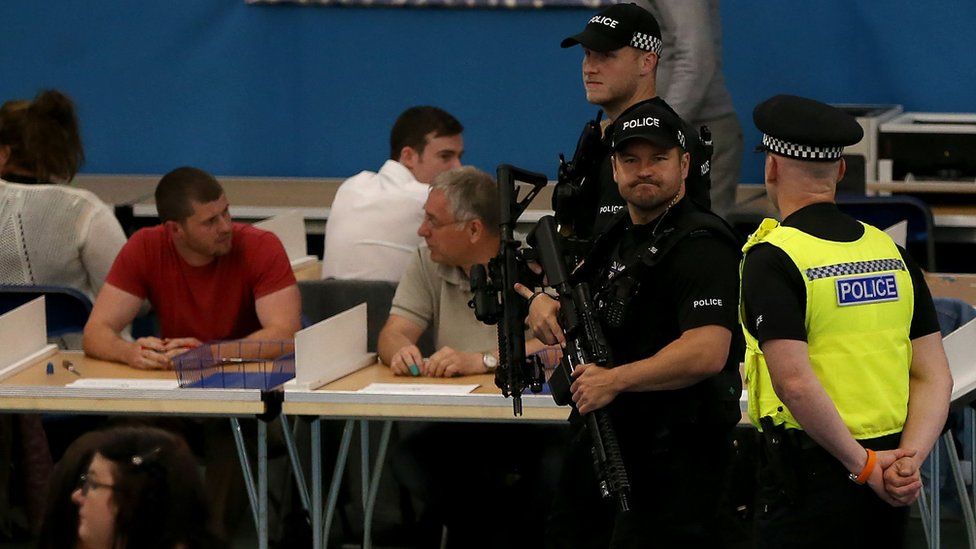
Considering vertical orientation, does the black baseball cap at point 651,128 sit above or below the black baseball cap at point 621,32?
below

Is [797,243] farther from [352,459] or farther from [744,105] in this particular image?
[744,105]

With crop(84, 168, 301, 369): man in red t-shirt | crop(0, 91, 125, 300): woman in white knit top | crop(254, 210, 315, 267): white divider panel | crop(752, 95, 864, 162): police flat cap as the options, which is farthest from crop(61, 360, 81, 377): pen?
crop(752, 95, 864, 162): police flat cap

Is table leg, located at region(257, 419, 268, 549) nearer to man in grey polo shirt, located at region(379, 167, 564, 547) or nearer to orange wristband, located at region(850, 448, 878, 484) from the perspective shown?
man in grey polo shirt, located at region(379, 167, 564, 547)

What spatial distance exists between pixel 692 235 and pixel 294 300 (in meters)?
1.83

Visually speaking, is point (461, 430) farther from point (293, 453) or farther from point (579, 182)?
point (579, 182)

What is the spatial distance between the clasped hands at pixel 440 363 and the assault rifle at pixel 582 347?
0.96m

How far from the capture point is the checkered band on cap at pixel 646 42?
3.43m

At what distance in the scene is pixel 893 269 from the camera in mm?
2760

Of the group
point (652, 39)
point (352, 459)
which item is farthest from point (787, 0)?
point (652, 39)

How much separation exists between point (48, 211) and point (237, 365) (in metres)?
1.13

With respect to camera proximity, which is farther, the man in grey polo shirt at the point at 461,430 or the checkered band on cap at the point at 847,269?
the man in grey polo shirt at the point at 461,430

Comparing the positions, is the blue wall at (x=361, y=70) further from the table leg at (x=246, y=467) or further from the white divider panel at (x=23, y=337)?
the table leg at (x=246, y=467)

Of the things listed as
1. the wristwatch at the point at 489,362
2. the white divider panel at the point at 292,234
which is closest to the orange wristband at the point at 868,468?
the wristwatch at the point at 489,362

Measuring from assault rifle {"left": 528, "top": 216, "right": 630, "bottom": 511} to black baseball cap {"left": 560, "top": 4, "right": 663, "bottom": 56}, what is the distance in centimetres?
49
